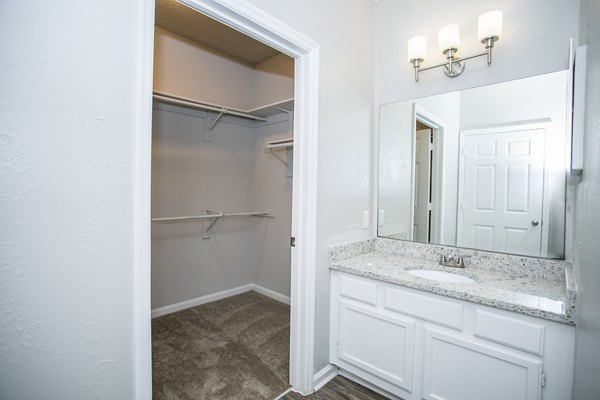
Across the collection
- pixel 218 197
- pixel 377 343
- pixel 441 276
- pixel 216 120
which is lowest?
Answer: pixel 377 343

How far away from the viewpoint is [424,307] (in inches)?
58.7

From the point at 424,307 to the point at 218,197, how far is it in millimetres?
2381

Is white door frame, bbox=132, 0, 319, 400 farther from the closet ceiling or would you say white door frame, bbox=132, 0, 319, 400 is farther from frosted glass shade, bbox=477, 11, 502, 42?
the closet ceiling

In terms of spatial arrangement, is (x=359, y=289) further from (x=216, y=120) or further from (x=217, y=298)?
(x=216, y=120)

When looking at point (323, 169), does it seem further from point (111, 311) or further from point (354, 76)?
point (111, 311)

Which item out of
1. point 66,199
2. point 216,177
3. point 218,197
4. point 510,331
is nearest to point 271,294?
point 218,197

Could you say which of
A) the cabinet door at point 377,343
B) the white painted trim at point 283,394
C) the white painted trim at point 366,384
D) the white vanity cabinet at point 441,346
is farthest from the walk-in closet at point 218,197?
the white vanity cabinet at point 441,346

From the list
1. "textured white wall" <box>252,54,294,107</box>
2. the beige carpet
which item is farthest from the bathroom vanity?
"textured white wall" <box>252,54,294,107</box>

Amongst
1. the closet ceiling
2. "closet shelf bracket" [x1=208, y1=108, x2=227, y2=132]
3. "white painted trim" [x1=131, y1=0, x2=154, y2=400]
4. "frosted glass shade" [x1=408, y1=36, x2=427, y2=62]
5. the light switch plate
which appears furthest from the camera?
"closet shelf bracket" [x1=208, y1=108, x2=227, y2=132]

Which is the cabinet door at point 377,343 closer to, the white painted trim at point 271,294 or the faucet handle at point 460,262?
the faucet handle at point 460,262

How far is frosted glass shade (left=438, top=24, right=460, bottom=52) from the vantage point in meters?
1.76

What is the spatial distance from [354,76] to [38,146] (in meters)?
1.81

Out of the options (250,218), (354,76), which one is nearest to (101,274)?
(354,76)

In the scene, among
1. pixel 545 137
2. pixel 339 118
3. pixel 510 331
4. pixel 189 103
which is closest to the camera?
pixel 510 331
